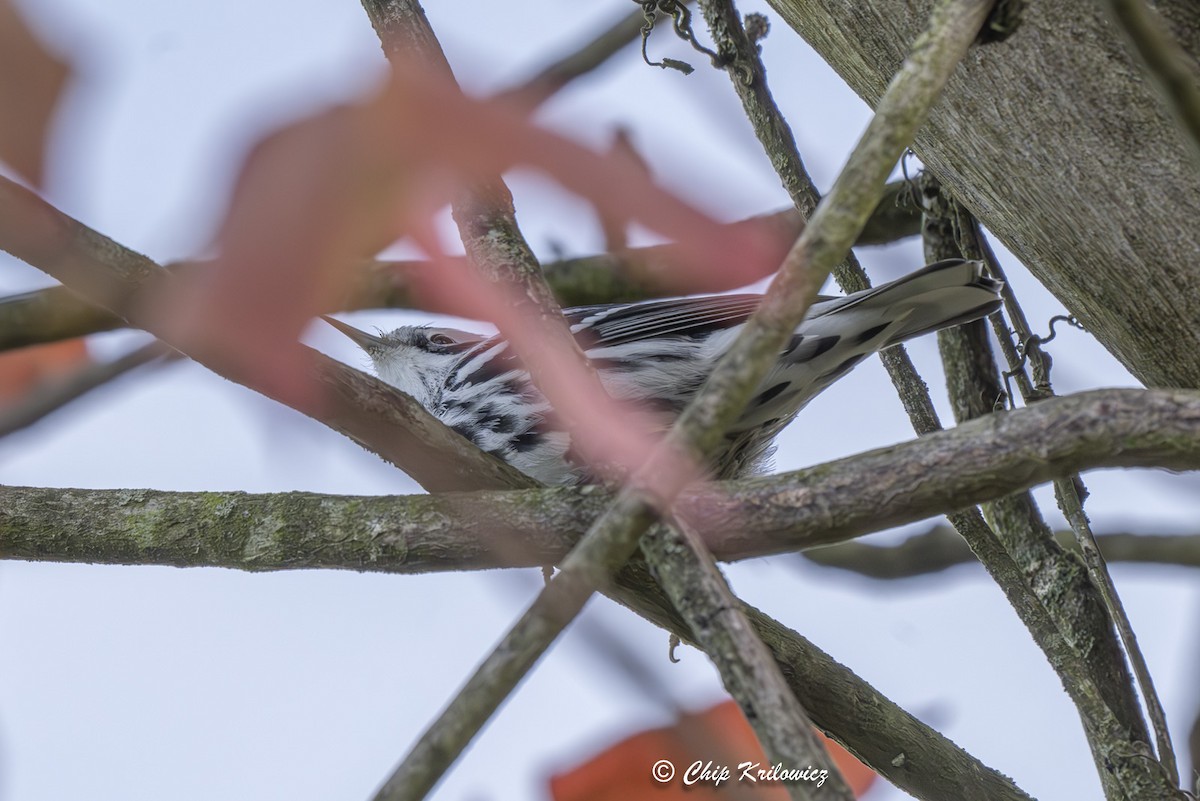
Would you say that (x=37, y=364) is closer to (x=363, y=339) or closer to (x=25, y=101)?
(x=363, y=339)

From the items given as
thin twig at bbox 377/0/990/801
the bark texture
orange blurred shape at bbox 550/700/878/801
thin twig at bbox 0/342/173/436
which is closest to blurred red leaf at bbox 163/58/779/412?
thin twig at bbox 377/0/990/801

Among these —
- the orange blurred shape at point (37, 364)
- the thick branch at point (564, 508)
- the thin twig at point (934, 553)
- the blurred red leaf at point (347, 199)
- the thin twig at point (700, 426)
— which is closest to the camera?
the thin twig at point (700, 426)

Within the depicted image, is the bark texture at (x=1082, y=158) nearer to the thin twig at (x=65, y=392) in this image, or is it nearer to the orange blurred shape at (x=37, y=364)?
the thin twig at (x=65, y=392)

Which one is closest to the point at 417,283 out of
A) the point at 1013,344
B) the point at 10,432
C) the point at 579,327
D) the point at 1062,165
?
the point at 579,327

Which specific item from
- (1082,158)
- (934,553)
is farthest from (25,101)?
(934,553)

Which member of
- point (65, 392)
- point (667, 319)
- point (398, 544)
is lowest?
point (398, 544)

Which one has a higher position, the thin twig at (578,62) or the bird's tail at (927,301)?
the thin twig at (578,62)

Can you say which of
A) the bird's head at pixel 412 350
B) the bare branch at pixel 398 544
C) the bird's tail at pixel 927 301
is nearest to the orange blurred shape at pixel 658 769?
the bare branch at pixel 398 544
